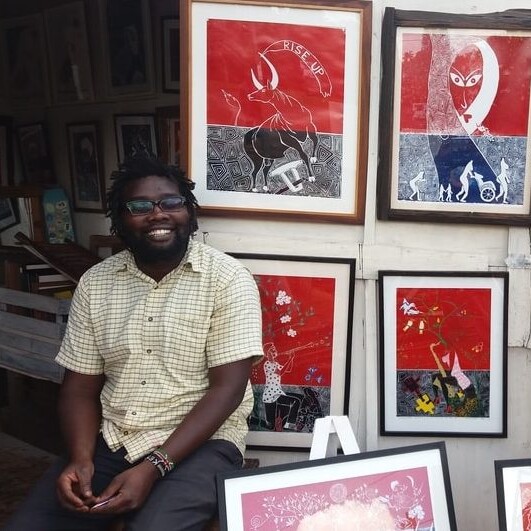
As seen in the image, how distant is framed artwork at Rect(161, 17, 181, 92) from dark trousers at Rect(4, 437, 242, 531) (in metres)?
2.02

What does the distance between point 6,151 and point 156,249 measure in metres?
2.46

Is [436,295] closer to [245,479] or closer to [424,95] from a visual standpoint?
[424,95]

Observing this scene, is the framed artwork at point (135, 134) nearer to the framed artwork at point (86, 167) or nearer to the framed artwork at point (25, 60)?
the framed artwork at point (86, 167)

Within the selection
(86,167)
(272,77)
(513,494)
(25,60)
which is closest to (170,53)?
(86,167)

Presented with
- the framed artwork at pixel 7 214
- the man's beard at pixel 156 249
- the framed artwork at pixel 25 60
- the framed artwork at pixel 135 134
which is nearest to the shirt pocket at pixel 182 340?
the man's beard at pixel 156 249

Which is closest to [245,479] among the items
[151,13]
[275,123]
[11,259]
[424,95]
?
[275,123]

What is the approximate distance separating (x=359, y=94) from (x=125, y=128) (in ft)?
5.65

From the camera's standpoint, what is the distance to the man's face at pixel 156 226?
228 cm

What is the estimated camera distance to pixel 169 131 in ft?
12.0

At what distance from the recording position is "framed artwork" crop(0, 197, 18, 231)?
418cm

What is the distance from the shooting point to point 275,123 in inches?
99.5

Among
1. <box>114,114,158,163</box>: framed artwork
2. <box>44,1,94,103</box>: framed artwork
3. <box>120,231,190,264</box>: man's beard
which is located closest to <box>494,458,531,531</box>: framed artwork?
<box>120,231,190,264</box>: man's beard

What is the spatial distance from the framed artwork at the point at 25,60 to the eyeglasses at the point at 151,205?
2.19 m

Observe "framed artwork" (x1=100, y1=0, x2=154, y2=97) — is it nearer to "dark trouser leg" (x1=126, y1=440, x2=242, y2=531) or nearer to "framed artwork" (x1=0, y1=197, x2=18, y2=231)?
"framed artwork" (x1=0, y1=197, x2=18, y2=231)
